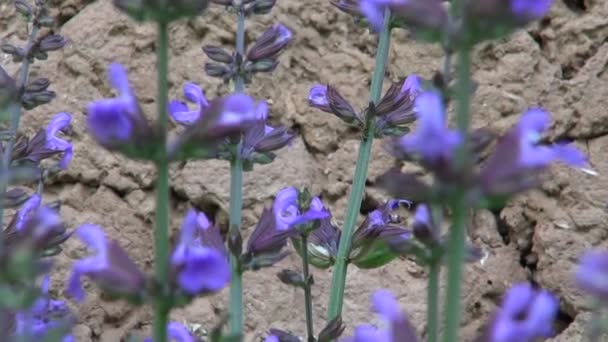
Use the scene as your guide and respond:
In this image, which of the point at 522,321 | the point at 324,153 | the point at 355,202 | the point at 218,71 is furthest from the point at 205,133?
the point at 324,153

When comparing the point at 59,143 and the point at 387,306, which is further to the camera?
the point at 59,143

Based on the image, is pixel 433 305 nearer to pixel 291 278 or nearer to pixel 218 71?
pixel 291 278

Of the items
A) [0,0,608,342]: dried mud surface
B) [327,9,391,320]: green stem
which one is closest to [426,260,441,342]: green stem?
[327,9,391,320]: green stem

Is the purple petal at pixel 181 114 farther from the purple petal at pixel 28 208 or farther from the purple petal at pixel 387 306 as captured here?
the purple petal at pixel 387 306

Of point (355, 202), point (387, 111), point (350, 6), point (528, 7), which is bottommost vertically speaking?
point (355, 202)

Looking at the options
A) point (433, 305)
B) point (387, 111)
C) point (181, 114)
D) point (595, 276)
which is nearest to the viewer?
point (595, 276)

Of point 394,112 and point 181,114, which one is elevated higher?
point 394,112

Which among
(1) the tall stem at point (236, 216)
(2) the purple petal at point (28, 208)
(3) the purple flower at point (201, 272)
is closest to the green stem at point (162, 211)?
(3) the purple flower at point (201, 272)
